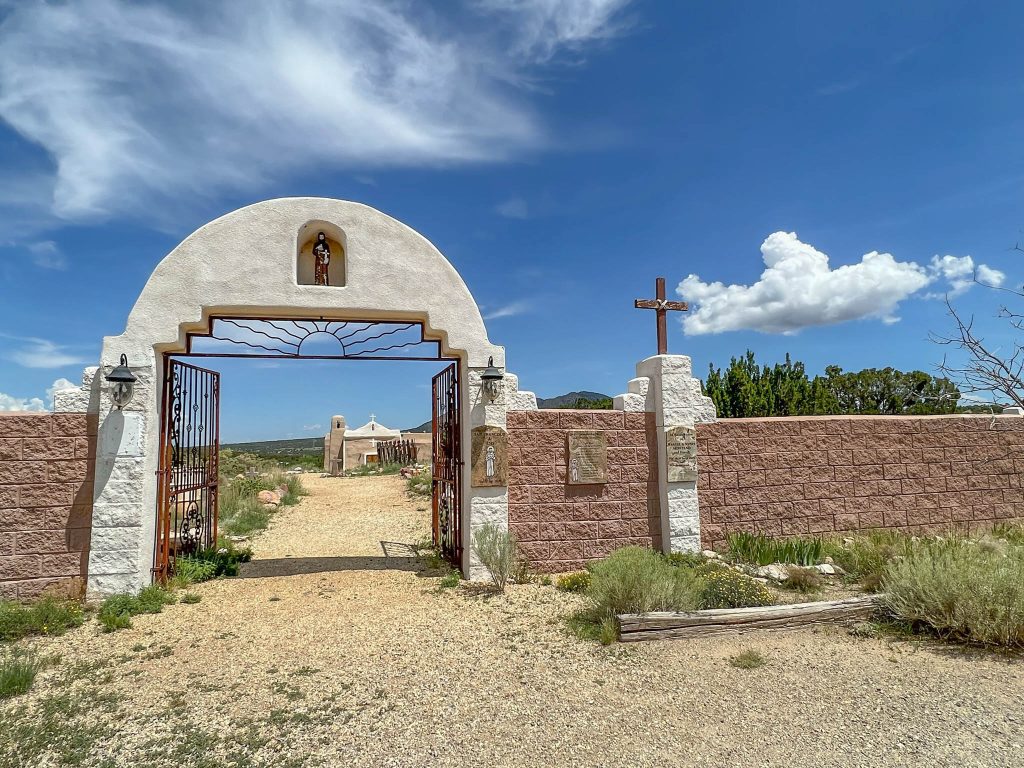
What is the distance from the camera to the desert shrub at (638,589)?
18.4ft

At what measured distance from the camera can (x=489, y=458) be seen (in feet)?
24.9

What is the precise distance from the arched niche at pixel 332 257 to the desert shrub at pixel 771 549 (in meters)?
6.44

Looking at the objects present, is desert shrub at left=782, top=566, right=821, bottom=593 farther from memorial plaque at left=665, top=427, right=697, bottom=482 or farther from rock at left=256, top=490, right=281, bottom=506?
rock at left=256, top=490, right=281, bottom=506

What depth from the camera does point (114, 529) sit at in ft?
21.6

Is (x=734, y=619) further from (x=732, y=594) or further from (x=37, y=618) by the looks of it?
(x=37, y=618)

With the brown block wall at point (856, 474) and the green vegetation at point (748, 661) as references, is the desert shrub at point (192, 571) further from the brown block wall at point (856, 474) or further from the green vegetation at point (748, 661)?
the brown block wall at point (856, 474)

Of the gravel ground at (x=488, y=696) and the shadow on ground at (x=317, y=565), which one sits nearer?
the gravel ground at (x=488, y=696)

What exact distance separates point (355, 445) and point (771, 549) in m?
24.0

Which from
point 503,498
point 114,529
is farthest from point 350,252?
point 114,529

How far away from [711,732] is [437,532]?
587 centimetres

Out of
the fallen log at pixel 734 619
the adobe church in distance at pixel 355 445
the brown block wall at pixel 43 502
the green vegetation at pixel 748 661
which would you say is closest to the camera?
the green vegetation at pixel 748 661

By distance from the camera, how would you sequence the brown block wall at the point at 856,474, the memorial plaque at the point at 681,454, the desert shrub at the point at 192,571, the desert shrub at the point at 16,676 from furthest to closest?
the brown block wall at the point at 856,474 → the memorial plaque at the point at 681,454 → the desert shrub at the point at 192,571 → the desert shrub at the point at 16,676

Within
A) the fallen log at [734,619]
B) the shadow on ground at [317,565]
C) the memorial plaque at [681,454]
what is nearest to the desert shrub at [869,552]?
the fallen log at [734,619]

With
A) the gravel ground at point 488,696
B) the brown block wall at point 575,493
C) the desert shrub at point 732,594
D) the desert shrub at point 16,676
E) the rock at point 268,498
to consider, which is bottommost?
the gravel ground at point 488,696
